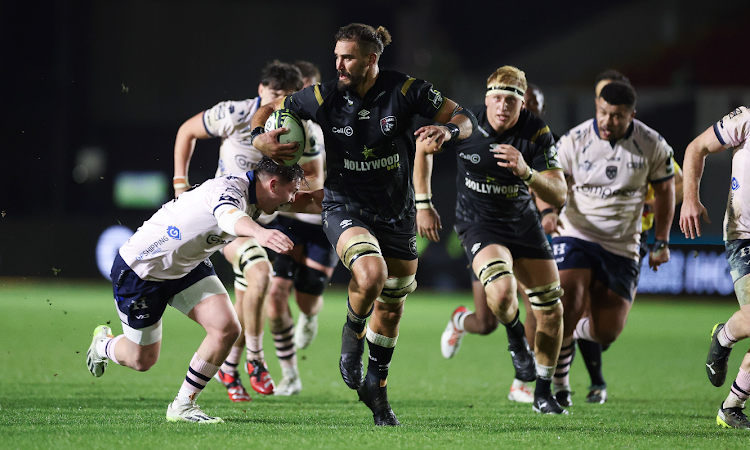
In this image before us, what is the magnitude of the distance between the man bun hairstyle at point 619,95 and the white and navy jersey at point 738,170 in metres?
1.21

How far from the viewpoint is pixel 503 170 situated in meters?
6.22

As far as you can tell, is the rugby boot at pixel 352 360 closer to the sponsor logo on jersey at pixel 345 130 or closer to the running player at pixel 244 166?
the sponsor logo on jersey at pixel 345 130

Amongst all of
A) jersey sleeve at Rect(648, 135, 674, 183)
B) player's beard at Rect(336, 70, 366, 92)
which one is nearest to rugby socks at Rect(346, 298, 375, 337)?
player's beard at Rect(336, 70, 366, 92)

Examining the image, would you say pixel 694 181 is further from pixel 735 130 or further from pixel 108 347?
pixel 108 347

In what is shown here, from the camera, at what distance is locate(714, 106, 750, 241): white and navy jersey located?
5254 millimetres

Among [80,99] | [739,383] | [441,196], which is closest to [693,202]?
[739,383]

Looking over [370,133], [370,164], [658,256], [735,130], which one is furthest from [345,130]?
[658,256]

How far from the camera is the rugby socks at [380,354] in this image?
513 centimetres

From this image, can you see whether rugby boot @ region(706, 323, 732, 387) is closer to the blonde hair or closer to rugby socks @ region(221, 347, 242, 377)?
the blonde hair

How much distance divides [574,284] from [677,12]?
799 inches

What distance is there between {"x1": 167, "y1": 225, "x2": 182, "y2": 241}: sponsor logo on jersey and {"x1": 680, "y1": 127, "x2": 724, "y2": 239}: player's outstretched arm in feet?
10.4

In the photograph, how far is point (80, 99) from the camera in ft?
73.8

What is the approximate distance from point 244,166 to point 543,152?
2446mm

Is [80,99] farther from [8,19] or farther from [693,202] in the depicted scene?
[693,202]
